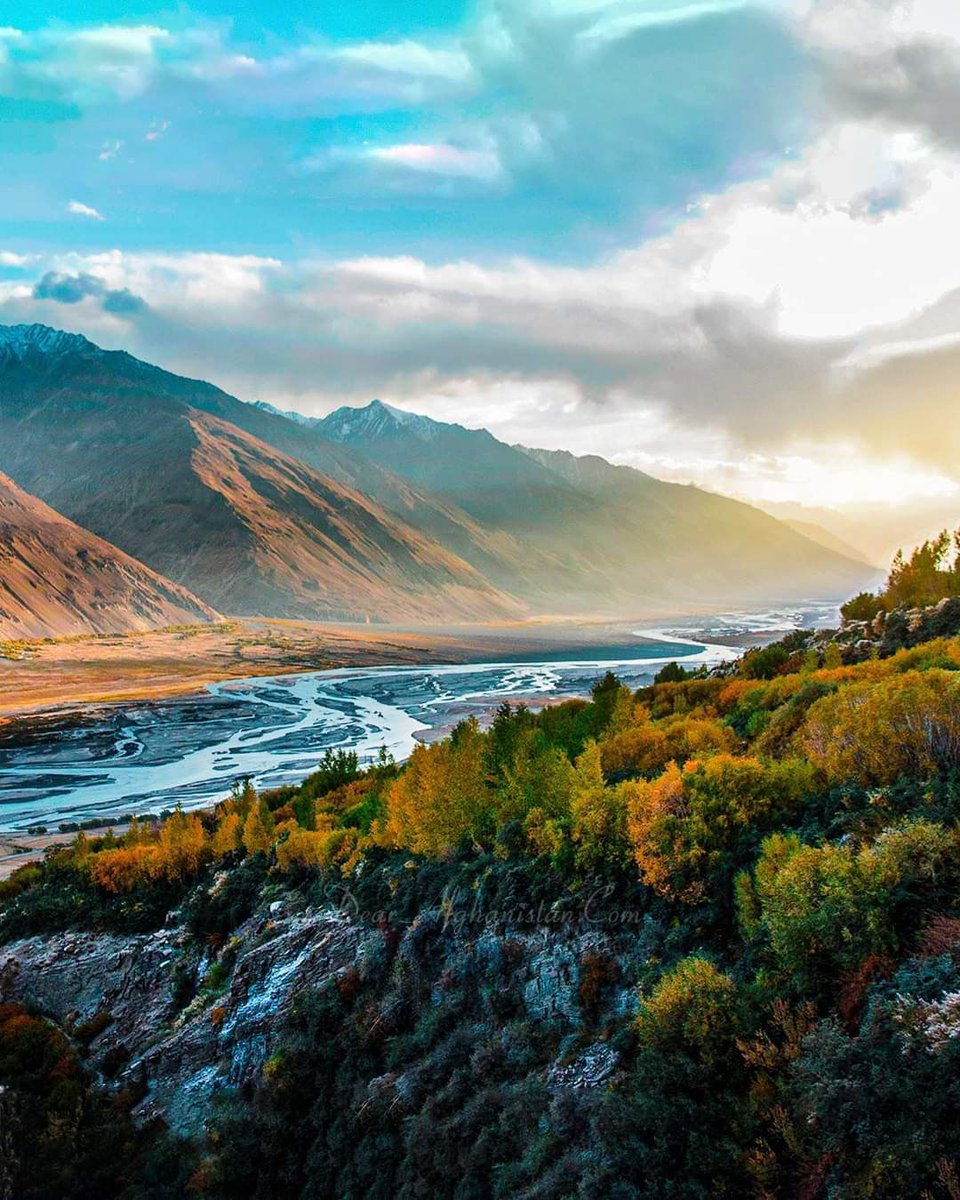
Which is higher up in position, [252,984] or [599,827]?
[599,827]

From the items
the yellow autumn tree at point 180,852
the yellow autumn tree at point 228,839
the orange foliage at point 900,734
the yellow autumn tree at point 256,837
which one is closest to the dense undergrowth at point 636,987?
the orange foliage at point 900,734

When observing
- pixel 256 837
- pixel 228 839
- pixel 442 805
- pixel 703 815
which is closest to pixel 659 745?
pixel 442 805

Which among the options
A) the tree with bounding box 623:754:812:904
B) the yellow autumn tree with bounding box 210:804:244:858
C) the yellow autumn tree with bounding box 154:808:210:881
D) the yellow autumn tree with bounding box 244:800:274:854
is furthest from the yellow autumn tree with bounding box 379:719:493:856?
the yellow autumn tree with bounding box 154:808:210:881

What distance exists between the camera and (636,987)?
671 inches

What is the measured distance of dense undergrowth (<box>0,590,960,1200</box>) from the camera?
485 inches

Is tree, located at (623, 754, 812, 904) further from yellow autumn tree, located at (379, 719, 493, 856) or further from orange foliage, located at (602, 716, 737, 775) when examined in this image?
orange foliage, located at (602, 716, 737, 775)

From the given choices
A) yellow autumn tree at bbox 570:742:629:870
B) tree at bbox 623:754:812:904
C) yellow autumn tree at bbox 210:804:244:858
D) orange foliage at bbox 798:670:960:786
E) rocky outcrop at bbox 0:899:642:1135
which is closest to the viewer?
tree at bbox 623:754:812:904

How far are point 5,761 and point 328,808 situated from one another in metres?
73.3

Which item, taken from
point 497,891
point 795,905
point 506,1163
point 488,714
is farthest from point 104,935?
point 488,714

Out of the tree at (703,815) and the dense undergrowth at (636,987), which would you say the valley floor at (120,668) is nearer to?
the dense undergrowth at (636,987)

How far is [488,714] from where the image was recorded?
116812 mm

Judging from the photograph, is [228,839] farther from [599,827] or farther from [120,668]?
[120,668]

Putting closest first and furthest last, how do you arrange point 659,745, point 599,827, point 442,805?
1. point 599,827
2. point 442,805
3. point 659,745

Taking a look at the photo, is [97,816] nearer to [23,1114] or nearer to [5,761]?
[5,761]
